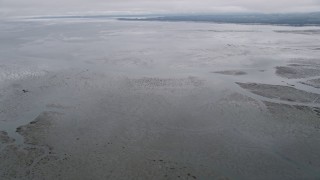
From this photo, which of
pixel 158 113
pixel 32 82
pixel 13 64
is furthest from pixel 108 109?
pixel 13 64

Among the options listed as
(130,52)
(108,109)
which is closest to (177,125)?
(108,109)

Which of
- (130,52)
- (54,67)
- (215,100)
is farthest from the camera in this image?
(130,52)

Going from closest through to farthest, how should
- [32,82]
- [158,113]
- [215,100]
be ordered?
1. [158,113]
2. [215,100]
3. [32,82]

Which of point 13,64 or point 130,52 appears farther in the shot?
point 130,52

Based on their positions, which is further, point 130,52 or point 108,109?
point 130,52

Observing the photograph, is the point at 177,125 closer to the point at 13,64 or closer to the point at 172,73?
the point at 172,73

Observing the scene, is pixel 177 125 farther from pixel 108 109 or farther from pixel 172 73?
pixel 172 73
